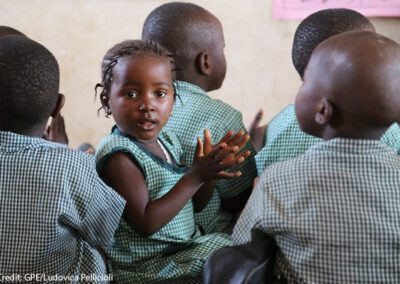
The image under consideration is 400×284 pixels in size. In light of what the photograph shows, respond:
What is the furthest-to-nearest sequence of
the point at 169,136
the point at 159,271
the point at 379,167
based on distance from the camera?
1. the point at 169,136
2. the point at 159,271
3. the point at 379,167

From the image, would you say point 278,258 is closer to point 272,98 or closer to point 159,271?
point 159,271

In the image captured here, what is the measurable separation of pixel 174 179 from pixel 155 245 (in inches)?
4.9

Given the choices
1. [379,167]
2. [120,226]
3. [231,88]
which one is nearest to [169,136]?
[120,226]

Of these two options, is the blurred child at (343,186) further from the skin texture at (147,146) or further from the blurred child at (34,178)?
the blurred child at (34,178)

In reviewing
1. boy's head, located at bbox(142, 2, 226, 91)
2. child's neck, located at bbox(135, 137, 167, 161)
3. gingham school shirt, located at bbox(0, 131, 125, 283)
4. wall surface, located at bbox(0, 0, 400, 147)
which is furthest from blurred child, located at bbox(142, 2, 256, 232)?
wall surface, located at bbox(0, 0, 400, 147)

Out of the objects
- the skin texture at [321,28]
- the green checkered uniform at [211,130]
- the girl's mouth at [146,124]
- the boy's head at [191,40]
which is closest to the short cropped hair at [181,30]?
the boy's head at [191,40]

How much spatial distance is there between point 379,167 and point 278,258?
0.65ft

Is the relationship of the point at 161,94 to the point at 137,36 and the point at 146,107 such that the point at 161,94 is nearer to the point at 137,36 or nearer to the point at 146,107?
the point at 146,107

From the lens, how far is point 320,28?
1.31 meters

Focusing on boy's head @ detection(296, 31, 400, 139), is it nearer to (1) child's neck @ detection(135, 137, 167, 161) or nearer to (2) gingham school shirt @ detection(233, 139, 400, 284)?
(2) gingham school shirt @ detection(233, 139, 400, 284)

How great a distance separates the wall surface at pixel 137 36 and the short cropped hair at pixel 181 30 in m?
0.59

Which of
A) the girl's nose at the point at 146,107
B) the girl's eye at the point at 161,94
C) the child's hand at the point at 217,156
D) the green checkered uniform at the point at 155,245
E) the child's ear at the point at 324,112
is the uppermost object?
the child's ear at the point at 324,112

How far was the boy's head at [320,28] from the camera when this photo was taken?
130 centimetres

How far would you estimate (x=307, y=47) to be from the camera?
1316 millimetres
